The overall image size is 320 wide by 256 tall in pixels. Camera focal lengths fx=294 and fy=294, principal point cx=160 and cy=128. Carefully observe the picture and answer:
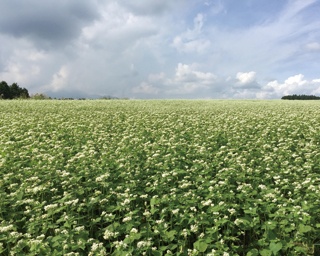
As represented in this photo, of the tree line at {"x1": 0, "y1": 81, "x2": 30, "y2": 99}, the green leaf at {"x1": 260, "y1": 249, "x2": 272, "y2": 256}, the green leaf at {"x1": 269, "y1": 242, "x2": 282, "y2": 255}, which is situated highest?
the tree line at {"x1": 0, "y1": 81, "x2": 30, "y2": 99}

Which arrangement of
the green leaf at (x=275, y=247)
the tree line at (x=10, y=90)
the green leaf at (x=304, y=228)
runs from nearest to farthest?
the green leaf at (x=275, y=247) → the green leaf at (x=304, y=228) → the tree line at (x=10, y=90)

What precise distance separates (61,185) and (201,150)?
5.50m

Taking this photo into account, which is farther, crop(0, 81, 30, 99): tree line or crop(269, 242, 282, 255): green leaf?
crop(0, 81, 30, 99): tree line

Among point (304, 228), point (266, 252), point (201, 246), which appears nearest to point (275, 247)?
point (266, 252)

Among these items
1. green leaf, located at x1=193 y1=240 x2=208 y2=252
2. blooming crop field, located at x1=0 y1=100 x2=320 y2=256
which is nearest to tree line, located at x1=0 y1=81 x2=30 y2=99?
blooming crop field, located at x1=0 y1=100 x2=320 y2=256

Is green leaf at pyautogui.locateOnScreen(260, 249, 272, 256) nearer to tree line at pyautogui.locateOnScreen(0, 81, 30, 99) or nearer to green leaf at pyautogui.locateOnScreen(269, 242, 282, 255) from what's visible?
green leaf at pyautogui.locateOnScreen(269, 242, 282, 255)

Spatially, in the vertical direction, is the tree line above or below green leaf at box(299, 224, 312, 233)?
above

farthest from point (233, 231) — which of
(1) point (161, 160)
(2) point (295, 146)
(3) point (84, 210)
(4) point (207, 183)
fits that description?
(2) point (295, 146)

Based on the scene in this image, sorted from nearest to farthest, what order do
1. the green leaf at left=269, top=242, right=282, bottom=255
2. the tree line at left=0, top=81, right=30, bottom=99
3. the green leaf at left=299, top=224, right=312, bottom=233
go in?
the green leaf at left=269, top=242, right=282, bottom=255
the green leaf at left=299, top=224, right=312, bottom=233
the tree line at left=0, top=81, right=30, bottom=99

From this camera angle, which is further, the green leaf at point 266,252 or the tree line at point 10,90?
the tree line at point 10,90

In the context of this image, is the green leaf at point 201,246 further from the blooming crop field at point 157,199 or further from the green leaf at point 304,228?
the green leaf at point 304,228

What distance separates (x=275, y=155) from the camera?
455 inches

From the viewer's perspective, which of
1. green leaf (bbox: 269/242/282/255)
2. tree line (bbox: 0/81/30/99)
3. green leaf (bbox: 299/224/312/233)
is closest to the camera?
green leaf (bbox: 269/242/282/255)

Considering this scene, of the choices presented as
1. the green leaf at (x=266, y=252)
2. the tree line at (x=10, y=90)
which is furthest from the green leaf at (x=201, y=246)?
the tree line at (x=10, y=90)
